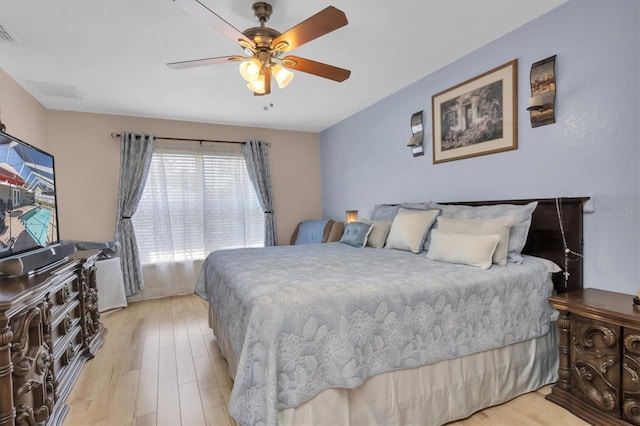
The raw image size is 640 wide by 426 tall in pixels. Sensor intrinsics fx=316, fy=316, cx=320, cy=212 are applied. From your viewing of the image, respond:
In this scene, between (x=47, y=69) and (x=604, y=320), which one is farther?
(x=47, y=69)

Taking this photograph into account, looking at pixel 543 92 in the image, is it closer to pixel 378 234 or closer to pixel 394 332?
pixel 378 234

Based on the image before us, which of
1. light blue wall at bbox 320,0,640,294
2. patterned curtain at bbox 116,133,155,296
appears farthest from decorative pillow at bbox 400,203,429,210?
patterned curtain at bbox 116,133,155,296

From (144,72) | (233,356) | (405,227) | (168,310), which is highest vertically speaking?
(144,72)

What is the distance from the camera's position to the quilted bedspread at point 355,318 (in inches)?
54.1

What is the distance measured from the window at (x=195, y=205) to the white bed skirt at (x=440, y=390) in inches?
111

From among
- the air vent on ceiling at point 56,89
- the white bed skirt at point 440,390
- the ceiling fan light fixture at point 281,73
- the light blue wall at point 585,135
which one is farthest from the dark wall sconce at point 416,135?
the air vent on ceiling at point 56,89

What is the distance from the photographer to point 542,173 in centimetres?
226

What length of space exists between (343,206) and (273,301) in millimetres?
3401

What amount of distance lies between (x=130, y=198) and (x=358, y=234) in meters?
3.02

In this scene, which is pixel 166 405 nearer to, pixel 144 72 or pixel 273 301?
pixel 273 301

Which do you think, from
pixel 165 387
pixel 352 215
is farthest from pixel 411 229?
pixel 165 387

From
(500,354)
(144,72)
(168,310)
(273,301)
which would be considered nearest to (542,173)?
(500,354)

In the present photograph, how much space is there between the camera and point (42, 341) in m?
1.73

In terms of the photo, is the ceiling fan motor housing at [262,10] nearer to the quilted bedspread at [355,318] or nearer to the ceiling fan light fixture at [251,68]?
the ceiling fan light fixture at [251,68]
